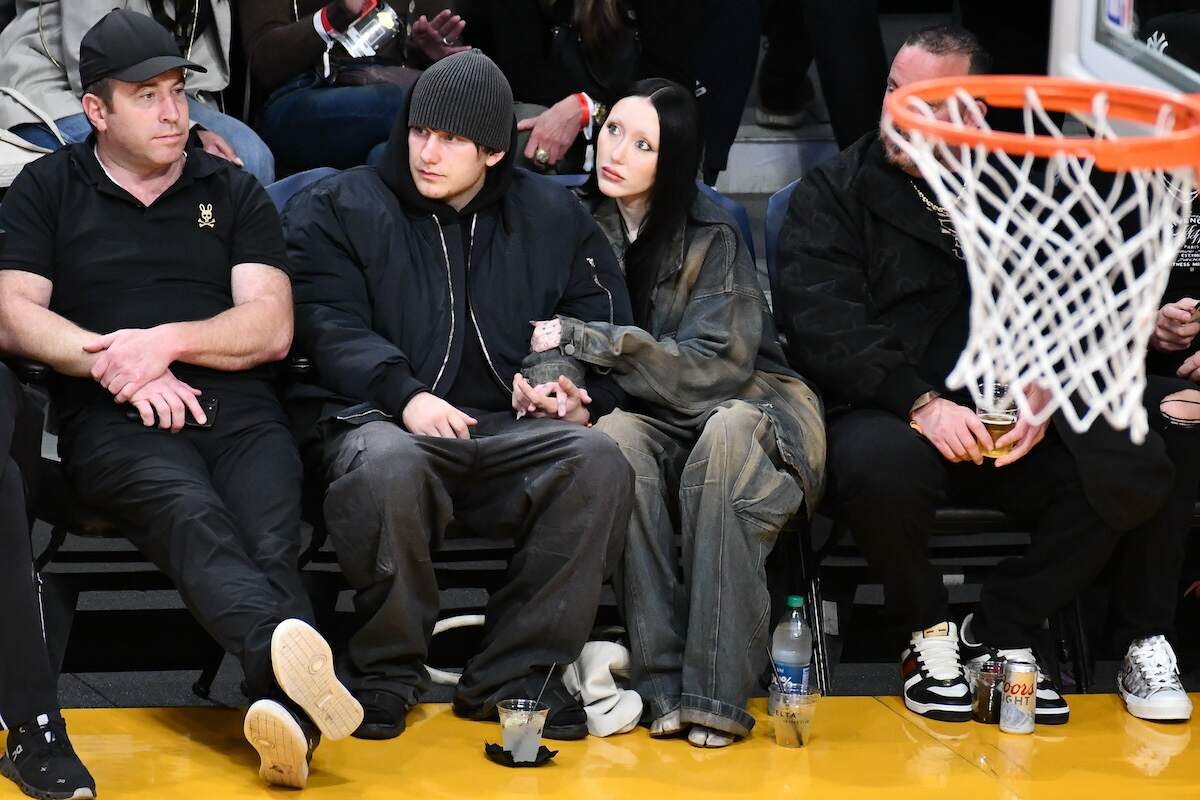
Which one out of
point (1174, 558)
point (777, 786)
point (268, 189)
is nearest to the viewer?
point (777, 786)

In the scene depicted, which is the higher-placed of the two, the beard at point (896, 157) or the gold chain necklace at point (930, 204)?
the beard at point (896, 157)

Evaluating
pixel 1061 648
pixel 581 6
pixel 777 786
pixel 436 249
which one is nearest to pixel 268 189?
pixel 436 249

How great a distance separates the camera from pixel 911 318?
4129mm

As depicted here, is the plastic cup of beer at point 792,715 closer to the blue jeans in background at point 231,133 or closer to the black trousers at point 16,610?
the black trousers at point 16,610

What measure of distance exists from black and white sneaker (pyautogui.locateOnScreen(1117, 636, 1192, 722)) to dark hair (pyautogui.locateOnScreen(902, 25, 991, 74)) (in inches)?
60.2

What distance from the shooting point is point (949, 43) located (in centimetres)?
416

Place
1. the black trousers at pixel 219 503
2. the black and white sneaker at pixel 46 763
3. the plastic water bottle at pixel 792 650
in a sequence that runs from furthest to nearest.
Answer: the plastic water bottle at pixel 792 650, the black trousers at pixel 219 503, the black and white sneaker at pixel 46 763

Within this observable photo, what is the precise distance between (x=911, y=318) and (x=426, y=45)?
1.66m

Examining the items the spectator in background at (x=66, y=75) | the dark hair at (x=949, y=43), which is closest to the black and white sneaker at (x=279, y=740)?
the spectator in background at (x=66, y=75)

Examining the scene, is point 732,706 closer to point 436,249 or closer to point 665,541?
point 665,541

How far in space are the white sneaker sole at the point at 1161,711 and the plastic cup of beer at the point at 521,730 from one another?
146 cm

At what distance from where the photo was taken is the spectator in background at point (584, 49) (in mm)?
4789

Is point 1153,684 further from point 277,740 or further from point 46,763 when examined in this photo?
point 46,763

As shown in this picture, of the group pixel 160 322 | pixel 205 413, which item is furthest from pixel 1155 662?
pixel 160 322
